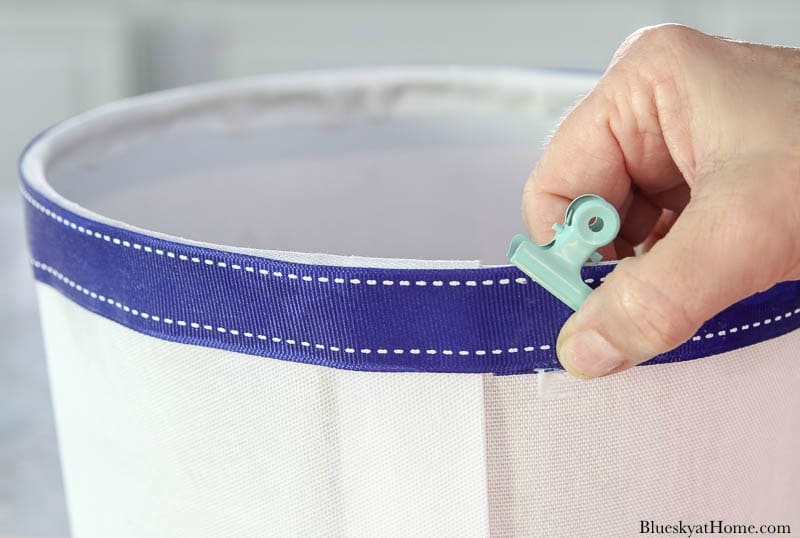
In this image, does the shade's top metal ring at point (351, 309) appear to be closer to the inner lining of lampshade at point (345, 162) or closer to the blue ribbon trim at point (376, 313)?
the blue ribbon trim at point (376, 313)

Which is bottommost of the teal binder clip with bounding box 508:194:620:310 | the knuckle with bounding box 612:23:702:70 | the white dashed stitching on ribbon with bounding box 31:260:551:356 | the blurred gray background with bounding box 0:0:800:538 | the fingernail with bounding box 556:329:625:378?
the blurred gray background with bounding box 0:0:800:538

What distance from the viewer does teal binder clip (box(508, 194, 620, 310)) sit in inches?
13.1

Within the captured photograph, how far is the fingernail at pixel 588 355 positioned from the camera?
12.9 inches

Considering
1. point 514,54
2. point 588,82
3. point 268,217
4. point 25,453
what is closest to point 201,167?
point 268,217

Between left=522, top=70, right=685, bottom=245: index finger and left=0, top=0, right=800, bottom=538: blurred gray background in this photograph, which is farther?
left=0, top=0, right=800, bottom=538: blurred gray background

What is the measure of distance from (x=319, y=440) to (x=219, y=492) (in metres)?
0.05

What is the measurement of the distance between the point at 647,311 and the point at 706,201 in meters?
0.04

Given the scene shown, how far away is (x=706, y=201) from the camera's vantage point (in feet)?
1.09

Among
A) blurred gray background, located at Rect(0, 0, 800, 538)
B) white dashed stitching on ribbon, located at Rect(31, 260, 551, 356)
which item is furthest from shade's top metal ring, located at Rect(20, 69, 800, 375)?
blurred gray background, located at Rect(0, 0, 800, 538)

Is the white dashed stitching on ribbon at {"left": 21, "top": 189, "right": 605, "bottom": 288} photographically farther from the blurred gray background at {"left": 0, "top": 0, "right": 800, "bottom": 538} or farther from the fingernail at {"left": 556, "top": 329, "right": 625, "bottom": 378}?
the blurred gray background at {"left": 0, "top": 0, "right": 800, "bottom": 538}

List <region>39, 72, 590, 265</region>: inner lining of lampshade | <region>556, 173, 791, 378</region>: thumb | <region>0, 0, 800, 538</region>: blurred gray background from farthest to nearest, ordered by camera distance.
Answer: <region>0, 0, 800, 538</region>: blurred gray background
<region>39, 72, 590, 265</region>: inner lining of lampshade
<region>556, 173, 791, 378</region>: thumb

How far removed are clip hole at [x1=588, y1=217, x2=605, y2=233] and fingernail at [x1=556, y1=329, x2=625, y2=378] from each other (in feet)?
0.12

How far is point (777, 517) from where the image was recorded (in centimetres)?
42

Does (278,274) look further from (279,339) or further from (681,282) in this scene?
(681,282)
